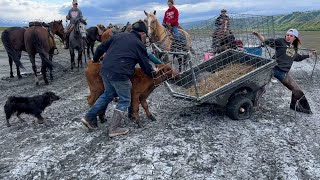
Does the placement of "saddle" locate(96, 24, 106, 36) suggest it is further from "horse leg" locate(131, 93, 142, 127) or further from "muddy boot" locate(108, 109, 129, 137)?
"muddy boot" locate(108, 109, 129, 137)

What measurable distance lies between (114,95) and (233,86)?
2.19 m

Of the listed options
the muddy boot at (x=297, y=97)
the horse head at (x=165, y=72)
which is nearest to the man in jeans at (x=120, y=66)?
the horse head at (x=165, y=72)

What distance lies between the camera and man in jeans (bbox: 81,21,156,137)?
19.5 feet

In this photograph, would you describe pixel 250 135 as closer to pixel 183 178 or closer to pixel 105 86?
pixel 183 178

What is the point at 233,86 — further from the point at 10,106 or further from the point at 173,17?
the point at 173,17

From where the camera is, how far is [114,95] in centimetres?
633

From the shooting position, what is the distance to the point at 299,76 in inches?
460

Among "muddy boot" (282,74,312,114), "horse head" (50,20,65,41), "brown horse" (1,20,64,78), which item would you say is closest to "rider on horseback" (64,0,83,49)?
"horse head" (50,20,65,41)

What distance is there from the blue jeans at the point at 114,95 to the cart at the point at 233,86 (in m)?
0.90

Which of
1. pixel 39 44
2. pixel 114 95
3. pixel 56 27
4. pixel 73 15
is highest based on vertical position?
pixel 73 15

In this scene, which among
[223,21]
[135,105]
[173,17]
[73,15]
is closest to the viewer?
[135,105]

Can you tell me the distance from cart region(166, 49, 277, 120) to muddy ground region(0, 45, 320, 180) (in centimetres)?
35

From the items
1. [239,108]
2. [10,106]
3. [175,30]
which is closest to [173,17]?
[175,30]

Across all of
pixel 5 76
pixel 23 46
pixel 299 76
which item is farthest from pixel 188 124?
pixel 5 76
